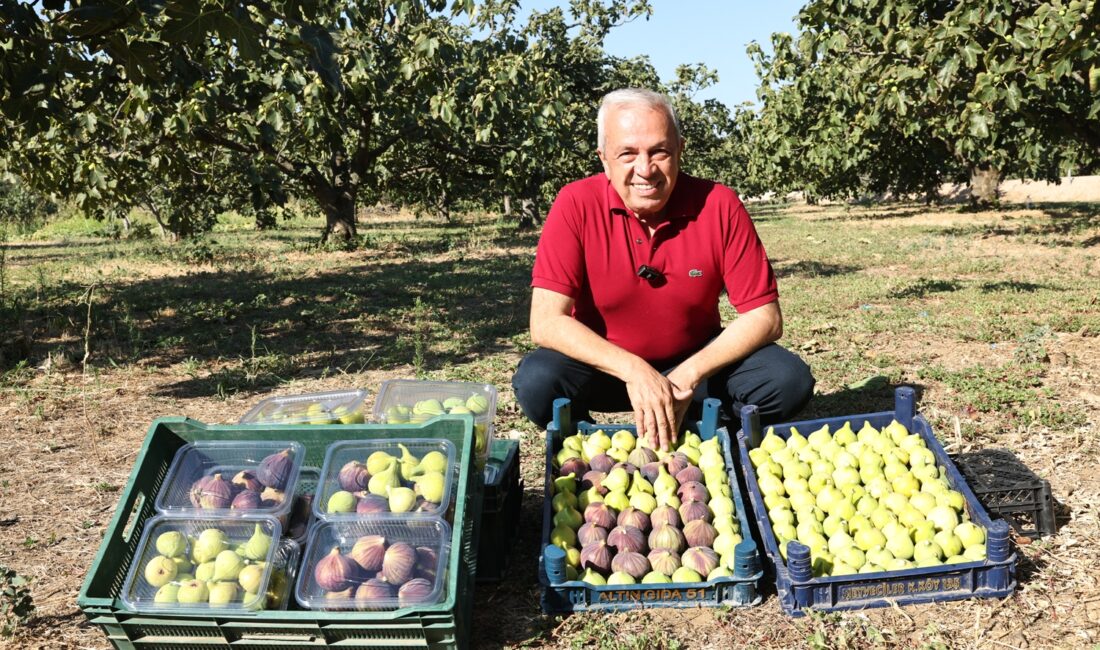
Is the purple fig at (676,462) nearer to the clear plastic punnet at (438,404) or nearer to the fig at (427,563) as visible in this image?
the clear plastic punnet at (438,404)

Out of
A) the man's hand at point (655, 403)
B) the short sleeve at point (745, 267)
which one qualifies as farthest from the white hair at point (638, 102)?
the man's hand at point (655, 403)

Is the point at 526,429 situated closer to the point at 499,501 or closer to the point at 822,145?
the point at 499,501

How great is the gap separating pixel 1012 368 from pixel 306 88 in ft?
33.2

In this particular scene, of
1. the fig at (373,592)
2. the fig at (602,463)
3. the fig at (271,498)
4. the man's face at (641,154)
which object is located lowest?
the fig at (373,592)

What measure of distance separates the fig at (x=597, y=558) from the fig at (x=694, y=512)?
0.35 meters

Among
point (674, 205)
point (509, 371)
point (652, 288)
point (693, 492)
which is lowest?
point (509, 371)

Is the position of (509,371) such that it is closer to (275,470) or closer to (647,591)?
(275,470)

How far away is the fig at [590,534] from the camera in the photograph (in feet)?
9.50

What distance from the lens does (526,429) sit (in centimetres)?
480

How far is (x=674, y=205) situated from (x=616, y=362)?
79cm

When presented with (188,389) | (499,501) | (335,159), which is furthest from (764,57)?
(499,501)

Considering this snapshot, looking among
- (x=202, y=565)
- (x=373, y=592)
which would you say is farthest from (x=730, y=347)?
(x=202, y=565)

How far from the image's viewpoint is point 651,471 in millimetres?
3270

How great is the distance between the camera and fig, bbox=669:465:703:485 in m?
3.18
